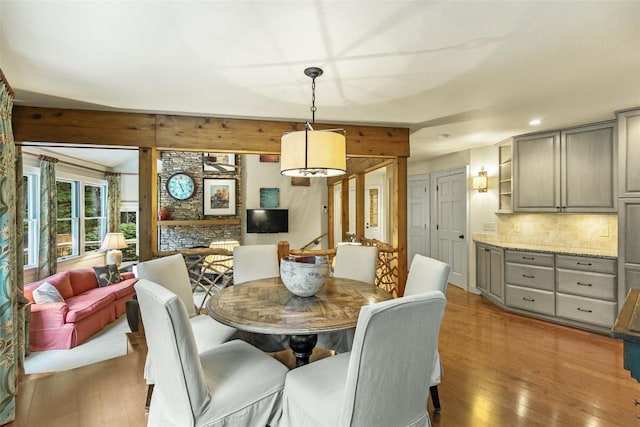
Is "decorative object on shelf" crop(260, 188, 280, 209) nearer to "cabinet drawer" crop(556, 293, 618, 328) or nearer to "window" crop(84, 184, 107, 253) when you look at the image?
"window" crop(84, 184, 107, 253)

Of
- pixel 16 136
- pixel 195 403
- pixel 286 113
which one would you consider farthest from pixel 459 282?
pixel 16 136

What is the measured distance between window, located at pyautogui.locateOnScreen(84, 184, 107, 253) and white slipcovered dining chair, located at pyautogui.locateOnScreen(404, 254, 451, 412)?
7.05 metres

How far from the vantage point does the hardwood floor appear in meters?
2.05

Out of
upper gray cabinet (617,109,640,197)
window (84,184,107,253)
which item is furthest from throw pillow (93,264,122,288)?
upper gray cabinet (617,109,640,197)

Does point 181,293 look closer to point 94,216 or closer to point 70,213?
point 70,213

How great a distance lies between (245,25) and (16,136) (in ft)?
9.34

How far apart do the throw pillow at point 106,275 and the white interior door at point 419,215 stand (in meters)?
5.49

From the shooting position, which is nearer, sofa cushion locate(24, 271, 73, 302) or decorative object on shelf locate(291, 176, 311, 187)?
sofa cushion locate(24, 271, 73, 302)

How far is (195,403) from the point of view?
137 cm

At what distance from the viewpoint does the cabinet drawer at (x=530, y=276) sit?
3.77 m

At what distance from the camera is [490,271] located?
4504 millimetres

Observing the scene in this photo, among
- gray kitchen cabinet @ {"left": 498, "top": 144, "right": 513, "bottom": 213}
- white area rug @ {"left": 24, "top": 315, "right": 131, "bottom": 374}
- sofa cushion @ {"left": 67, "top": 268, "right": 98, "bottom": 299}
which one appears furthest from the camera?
sofa cushion @ {"left": 67, "top": 268, "right": 98, "bottom": 299}

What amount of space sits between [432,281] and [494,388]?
110cm

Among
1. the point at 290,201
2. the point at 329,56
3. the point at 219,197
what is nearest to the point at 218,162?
the point at 219,197
